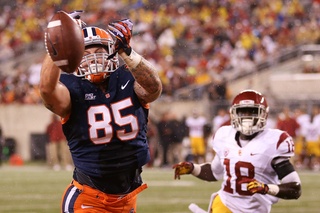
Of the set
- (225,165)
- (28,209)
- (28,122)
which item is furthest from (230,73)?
(225,165)

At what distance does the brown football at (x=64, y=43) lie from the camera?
76.8 inches

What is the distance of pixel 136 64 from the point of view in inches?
86.5

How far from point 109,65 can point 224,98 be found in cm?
947

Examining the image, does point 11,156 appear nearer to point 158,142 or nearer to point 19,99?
point 19,99

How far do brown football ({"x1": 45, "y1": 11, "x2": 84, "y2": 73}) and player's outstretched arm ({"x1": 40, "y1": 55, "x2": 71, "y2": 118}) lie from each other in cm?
9

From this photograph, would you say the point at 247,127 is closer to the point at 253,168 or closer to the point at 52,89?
the point at 253,168

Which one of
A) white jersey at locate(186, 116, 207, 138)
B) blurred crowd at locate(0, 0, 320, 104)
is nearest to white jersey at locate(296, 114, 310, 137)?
white jersey at locate(186, 116, 207, 138)

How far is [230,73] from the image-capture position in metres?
12.9

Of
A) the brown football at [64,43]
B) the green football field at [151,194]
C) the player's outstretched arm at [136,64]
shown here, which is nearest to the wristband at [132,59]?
the player's outstretched arm at [136,64]

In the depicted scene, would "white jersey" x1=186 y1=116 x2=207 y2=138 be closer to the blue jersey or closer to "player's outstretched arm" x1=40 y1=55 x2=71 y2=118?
the blue jersey

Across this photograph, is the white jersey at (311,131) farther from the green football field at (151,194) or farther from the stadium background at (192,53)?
the green football field at (151,194)

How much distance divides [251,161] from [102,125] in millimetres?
1031

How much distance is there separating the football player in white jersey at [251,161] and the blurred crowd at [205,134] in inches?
296

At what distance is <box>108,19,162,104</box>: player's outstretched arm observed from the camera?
2.05m
